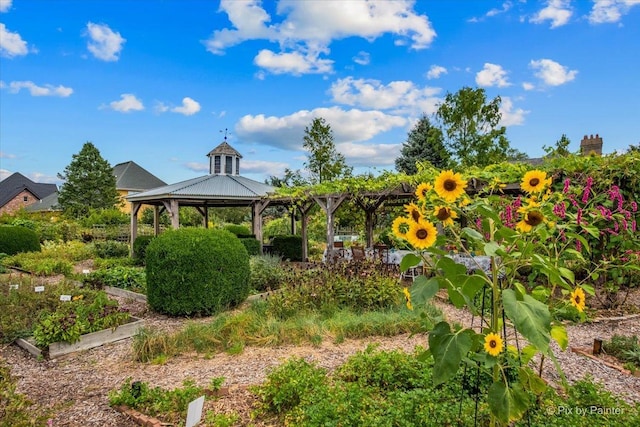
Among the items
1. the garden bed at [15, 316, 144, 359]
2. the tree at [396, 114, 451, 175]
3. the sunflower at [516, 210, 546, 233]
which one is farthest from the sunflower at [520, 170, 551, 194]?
the tree at [396, 114, 451, 175]

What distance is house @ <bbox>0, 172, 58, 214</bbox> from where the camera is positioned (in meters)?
35.5

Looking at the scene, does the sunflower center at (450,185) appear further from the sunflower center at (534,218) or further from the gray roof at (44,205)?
the gray roof at (44,205)

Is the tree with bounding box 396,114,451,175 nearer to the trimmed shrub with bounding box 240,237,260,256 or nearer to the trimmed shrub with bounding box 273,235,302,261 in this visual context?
the trimmed shrub with bounding box 273,235,302,261

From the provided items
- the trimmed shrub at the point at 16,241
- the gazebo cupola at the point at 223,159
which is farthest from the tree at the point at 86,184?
the gazebo cupola at the point at 223,159

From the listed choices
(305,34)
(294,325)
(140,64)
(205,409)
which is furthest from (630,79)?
(140,64)

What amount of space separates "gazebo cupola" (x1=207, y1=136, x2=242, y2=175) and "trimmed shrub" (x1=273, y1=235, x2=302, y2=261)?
318 centimetres

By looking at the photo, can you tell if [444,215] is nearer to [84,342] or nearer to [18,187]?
[84,342]

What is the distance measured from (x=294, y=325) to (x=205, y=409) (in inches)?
74.3

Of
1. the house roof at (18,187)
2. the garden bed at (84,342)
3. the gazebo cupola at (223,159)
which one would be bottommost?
the garden bed at (84,342)

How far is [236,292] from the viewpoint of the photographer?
628 cm

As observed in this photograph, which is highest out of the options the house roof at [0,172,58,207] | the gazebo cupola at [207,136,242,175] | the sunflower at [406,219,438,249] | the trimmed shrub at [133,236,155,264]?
the house roof at [0,172,58,207]

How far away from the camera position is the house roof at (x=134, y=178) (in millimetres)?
33812

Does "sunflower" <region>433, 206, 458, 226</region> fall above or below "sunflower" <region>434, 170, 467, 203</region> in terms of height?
below

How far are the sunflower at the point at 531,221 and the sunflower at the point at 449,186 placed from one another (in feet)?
0.87
